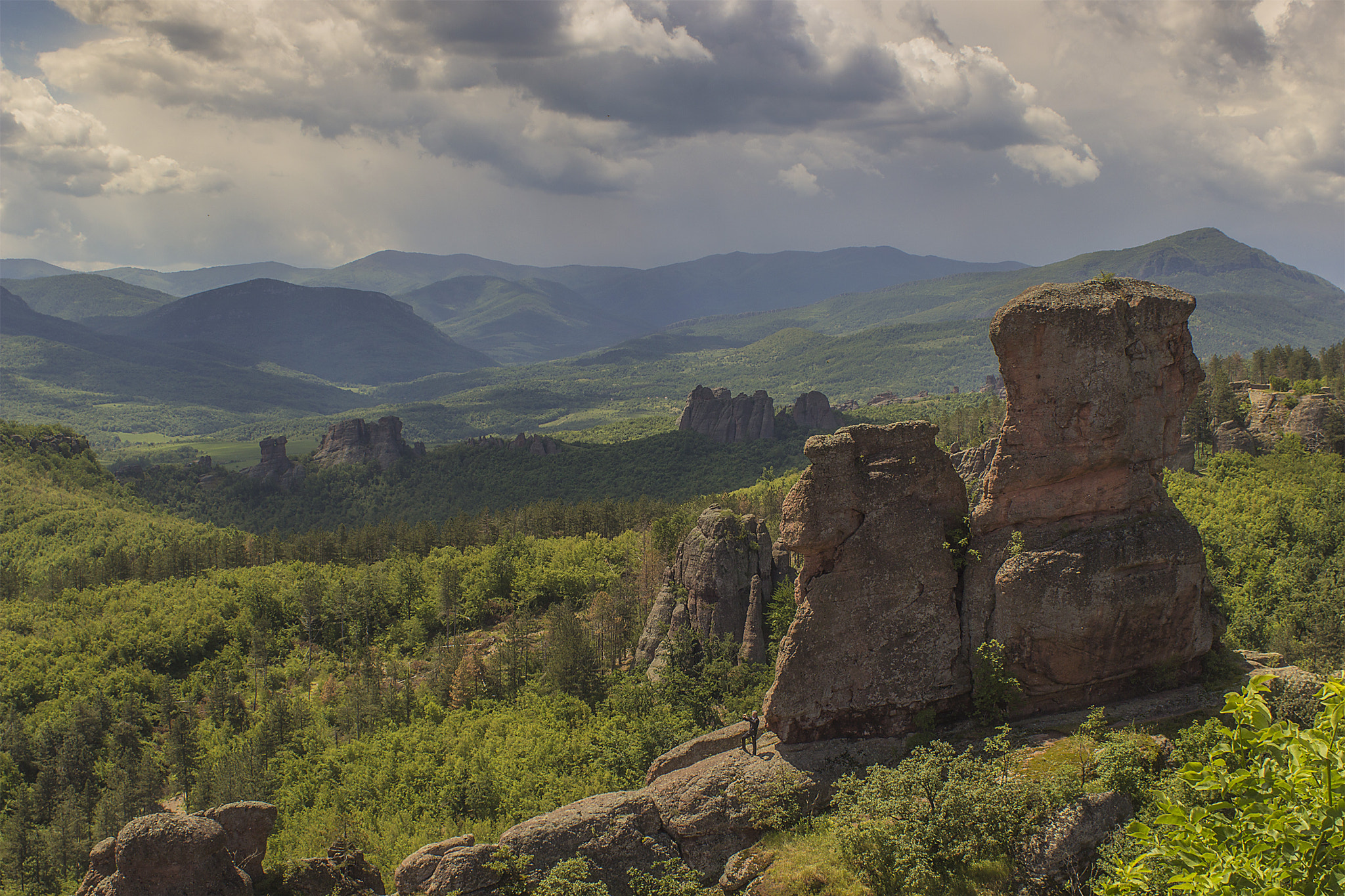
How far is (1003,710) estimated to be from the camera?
24.3 meters

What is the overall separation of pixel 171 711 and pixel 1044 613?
6734 centimetres

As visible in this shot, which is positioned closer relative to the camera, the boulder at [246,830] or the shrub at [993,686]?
the shrub at [993,686]

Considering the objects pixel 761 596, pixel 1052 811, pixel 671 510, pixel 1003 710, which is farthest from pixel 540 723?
pixel 671 510

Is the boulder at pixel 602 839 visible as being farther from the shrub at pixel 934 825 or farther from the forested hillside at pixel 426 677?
the shrub at pixel 934 825

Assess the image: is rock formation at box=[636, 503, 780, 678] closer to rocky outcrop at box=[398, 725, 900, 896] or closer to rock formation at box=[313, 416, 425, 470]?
rocky outcrop at box=[398, 725, 900, 896]

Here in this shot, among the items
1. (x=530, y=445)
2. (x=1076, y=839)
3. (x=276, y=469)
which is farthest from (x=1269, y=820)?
(x=276, y=469)

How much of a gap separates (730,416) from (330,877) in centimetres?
13632

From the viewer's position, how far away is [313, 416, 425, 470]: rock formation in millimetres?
160875

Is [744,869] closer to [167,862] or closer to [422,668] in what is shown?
[167,862]

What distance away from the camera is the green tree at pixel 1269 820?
348 inches

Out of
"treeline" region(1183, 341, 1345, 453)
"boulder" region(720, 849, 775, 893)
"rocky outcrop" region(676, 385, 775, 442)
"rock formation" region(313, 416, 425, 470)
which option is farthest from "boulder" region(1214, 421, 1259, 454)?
"rock formation" region(313, 416, 425, 470)

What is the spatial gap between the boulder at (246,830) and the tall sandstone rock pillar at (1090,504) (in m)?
25.4

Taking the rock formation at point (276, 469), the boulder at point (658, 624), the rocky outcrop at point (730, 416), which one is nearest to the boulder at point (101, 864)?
the boulder at point (658, 624)

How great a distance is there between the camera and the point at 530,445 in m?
154
